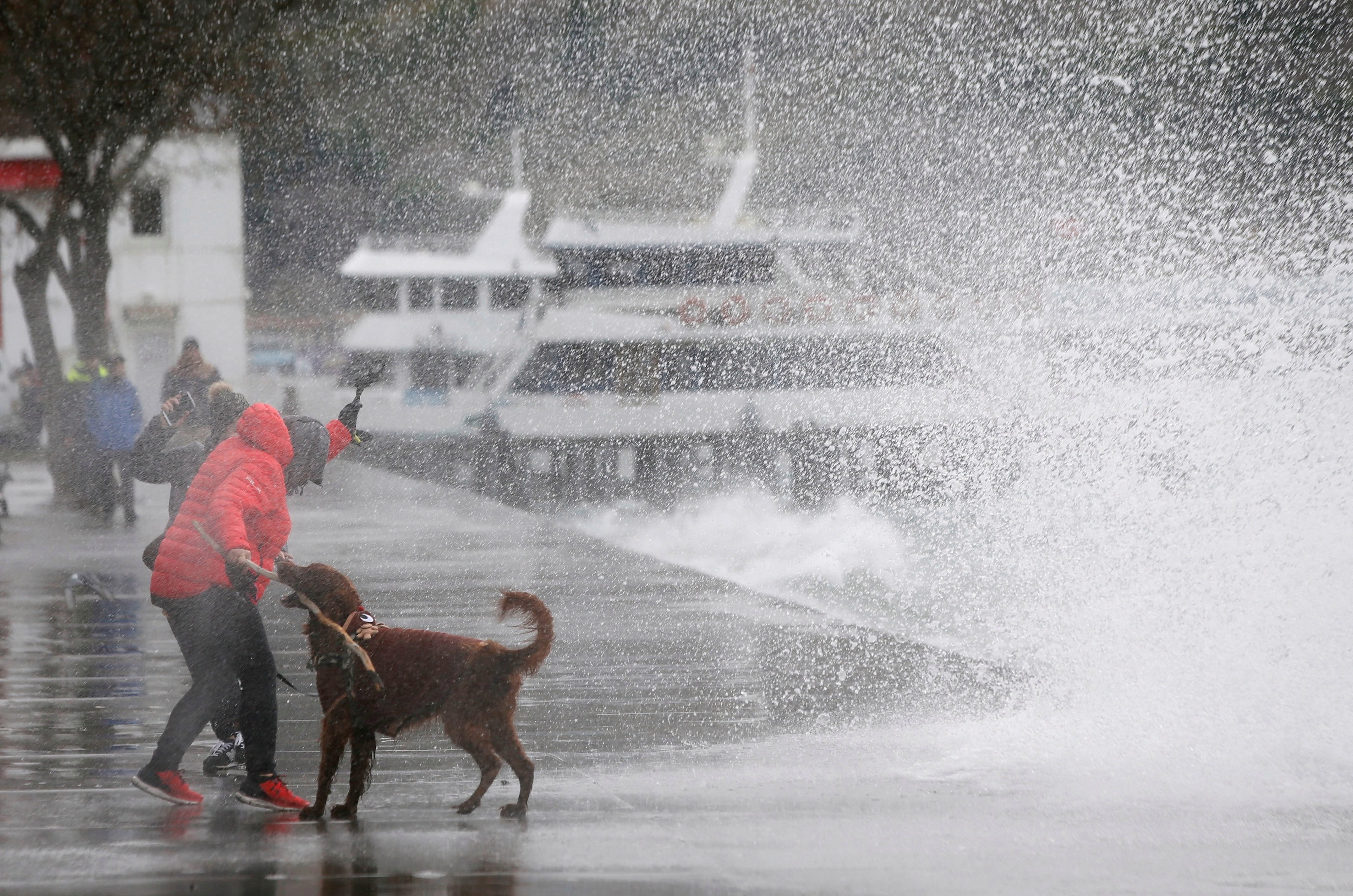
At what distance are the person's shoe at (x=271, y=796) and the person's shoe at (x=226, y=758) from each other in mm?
421

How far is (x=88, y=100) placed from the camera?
18.0 meters

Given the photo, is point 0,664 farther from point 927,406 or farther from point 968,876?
point 927,406

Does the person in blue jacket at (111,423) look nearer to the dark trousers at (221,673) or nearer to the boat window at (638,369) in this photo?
the boat window at (638,369)

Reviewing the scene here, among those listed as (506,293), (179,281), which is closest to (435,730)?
(506,293)

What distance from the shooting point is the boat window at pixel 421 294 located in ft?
103

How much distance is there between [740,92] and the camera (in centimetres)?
2677

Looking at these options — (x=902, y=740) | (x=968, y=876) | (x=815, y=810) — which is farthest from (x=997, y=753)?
(x=968, y=876)

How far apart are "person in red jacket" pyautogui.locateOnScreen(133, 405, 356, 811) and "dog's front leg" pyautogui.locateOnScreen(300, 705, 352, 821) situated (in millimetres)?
156

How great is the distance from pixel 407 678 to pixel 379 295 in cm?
2901

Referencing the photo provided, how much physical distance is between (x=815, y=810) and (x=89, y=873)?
86.5 inches

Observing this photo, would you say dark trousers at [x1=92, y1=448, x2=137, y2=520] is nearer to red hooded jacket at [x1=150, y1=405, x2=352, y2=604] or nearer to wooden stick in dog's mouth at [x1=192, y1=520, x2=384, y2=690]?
red hooded jacket at [x1=150, y1=405, x2=352, y2=604]

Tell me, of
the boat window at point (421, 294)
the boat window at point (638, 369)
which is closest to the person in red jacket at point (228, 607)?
the boat window at point (638, 369)

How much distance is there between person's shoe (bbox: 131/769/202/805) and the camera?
5.03m

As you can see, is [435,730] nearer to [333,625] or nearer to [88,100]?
[333,625]
